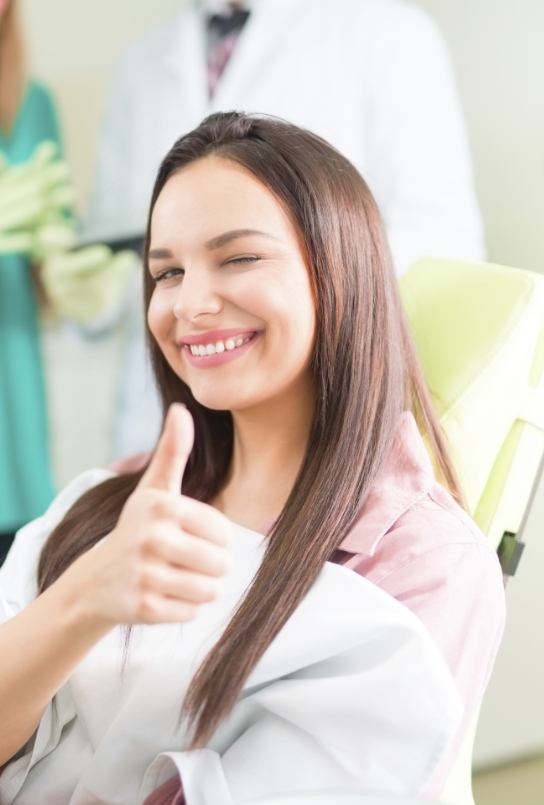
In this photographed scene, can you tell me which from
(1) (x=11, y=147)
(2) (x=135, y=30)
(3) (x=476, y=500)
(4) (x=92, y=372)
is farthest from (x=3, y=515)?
(3) (x=476, y=500)

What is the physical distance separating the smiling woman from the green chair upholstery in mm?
50

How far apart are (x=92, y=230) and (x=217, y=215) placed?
55.1 inches

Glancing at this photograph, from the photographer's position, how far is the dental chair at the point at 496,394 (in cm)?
105

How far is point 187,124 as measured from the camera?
204cm

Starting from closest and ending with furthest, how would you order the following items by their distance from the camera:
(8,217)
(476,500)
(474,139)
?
(476,500)
(474,139)
(8,217)

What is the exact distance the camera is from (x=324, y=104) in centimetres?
192

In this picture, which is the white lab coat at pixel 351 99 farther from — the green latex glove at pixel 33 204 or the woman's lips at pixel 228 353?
the woman's lips at pixel 228 353

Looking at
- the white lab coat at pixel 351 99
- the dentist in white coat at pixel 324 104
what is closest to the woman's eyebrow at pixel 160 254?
the dentist in white coat at pixel 324 104

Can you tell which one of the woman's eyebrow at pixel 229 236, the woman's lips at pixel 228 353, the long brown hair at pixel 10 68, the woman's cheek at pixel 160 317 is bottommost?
the woman's lips at pixel 228 353

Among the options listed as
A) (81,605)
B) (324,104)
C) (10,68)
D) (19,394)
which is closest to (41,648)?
(81,605)

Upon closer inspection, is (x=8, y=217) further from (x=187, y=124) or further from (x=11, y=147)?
(x=187, y=124)

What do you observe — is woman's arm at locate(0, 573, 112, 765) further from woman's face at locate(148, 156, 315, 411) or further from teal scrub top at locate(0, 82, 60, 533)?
teal scrub top at locate(0, 82, 60, 533)

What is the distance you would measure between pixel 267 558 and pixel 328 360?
0.66 feet

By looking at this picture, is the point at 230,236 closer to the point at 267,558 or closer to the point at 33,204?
the point at 267,558
